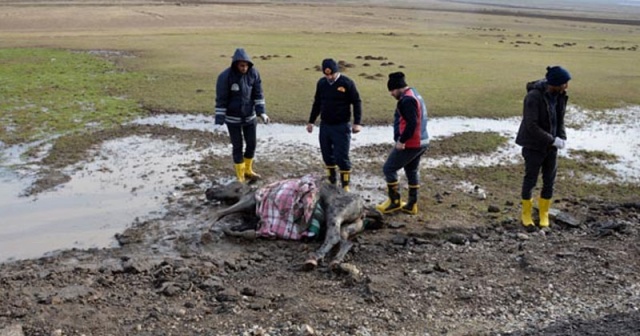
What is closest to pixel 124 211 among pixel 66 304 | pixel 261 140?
pixel 66 304

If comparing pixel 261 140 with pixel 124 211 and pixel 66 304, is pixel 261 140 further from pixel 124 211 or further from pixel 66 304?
pixel 66 304

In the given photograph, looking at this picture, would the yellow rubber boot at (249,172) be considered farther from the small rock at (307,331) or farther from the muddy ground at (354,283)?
Answer: the small rock at (307,331)

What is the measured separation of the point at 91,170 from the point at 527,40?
37.1 meters

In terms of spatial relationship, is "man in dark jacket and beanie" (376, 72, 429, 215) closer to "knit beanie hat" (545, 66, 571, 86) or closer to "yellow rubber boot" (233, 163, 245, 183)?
"knit beanie hat" (545, 66, 571, 86)

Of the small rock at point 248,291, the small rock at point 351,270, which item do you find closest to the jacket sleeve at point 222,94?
the small rock at point 351,270

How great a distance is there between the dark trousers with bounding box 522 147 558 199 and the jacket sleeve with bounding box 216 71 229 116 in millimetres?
4877

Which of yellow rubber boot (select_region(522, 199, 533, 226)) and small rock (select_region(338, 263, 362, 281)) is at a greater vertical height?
yellow rubber boot (select_region(522, 199, 533, 226))

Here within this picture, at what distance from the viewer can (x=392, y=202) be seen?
9.48 meters

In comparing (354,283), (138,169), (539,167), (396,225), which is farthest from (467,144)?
(354,283)

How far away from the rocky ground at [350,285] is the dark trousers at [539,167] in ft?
1.90

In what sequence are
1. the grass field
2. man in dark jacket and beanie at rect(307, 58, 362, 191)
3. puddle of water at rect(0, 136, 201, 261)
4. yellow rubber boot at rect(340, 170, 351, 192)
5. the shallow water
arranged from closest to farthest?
1. puddle of water at rect(0, 136, 201, 261)
2. the shallow water
3. man in dark jacket and beanie at rect(307, 58, 362, 191)
4. yellow rubber boot at rect(340, 170, 351, 192)
5. the grass field

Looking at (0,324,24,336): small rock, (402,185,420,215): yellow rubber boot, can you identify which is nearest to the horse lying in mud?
(402,185,420,215): yellow rubber boot

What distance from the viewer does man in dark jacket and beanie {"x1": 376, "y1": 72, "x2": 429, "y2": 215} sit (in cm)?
891

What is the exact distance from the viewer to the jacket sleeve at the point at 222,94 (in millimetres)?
10445
